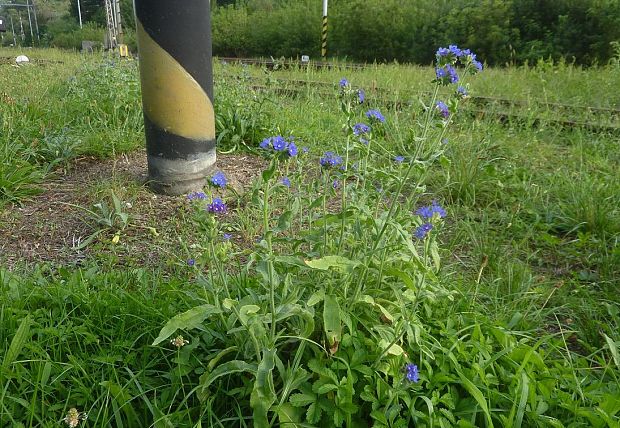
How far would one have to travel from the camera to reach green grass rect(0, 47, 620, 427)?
1.32 metres

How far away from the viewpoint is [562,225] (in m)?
2.68

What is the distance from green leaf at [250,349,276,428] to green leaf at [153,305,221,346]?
0.20 meters

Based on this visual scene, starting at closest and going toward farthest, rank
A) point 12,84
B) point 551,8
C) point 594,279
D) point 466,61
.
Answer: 1. point 466,61
2. point 594,279
3. point 12,84
4. point 551,8

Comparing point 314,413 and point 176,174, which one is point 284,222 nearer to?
point 314,413

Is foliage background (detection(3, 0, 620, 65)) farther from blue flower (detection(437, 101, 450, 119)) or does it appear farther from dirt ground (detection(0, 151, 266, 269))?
dirt ground (detection(0, 151, 266, 269))

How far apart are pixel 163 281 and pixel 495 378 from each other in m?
1.36

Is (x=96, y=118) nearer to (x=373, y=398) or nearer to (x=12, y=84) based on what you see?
(x=12, y=84)

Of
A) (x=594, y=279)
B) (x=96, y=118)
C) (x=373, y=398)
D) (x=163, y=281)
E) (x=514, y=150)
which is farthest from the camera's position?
(x=96, y=118)

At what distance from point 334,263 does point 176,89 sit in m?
1.81

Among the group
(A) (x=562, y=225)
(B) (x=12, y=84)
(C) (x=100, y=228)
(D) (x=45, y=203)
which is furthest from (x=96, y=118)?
(A) (x=562, y=225)

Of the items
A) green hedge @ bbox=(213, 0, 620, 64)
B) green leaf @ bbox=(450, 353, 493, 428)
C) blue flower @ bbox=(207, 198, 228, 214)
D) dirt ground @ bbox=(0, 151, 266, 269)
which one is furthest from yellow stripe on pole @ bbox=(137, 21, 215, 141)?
green hedge @ bbox=(213, 0, 620, 64)

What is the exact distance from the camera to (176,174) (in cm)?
277

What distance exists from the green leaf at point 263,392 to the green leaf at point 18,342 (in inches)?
31.3

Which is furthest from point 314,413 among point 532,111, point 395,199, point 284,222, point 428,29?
point 428,29
